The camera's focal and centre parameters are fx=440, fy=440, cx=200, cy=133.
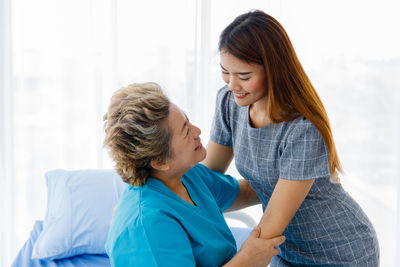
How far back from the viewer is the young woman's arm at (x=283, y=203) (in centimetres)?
132

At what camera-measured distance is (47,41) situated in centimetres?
260

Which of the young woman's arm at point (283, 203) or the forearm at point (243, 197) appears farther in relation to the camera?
the forearm at point (243, 197)

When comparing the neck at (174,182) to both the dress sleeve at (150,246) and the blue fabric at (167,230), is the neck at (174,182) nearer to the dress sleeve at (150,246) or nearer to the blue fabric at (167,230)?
the blue fabric at (167,230)

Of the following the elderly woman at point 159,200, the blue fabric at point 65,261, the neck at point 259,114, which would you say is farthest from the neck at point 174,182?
the blue fabric at point 65,261

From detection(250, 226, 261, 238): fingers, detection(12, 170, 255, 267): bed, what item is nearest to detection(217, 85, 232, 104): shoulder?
detection(250, 226, 261, 238): fingers

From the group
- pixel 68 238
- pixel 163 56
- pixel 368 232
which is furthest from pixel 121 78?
pixel 368 232

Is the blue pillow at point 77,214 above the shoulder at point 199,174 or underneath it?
underneath

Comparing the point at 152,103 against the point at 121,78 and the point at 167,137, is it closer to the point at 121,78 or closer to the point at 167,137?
the point at 167,137

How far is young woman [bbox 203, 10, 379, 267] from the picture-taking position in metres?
1.29

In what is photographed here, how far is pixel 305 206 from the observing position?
1.46 metres


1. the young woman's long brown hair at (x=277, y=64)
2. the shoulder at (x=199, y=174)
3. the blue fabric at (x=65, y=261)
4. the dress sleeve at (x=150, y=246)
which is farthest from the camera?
the blue fabric at (x=65, y=261)

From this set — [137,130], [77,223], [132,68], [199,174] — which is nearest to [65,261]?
[77,223]

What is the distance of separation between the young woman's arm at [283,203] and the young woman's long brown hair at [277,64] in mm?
125

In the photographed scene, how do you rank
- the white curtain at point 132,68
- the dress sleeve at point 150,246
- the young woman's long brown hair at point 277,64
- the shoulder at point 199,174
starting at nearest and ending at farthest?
1. the dress sleeve at point 150,246
2. the young woman's long brown hair at point 277,64
3. the shoulder at point 199,174
4. the white curtain at point 132,68
